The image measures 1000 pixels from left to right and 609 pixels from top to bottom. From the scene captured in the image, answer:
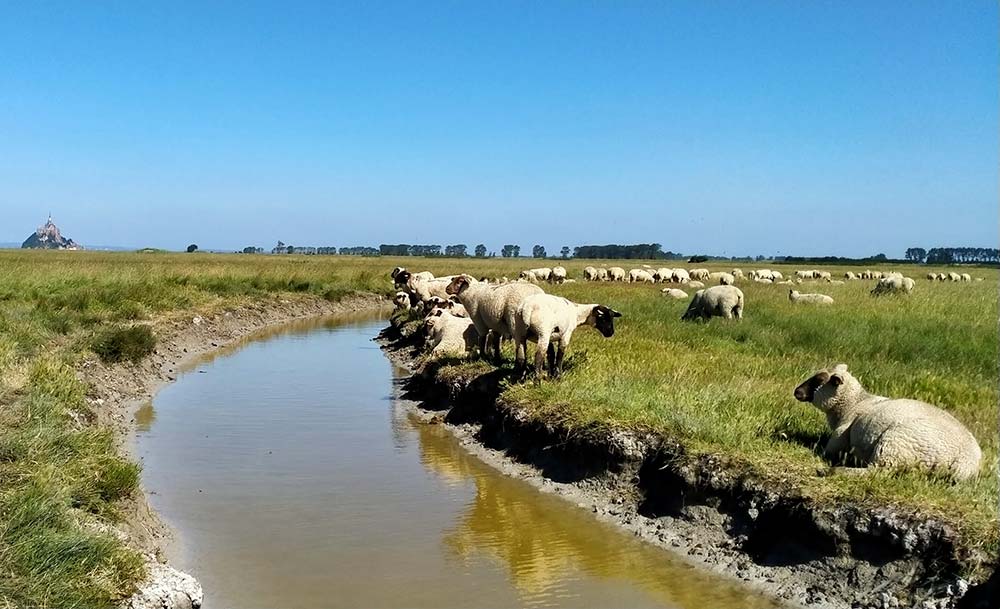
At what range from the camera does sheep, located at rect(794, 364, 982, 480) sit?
758 cm

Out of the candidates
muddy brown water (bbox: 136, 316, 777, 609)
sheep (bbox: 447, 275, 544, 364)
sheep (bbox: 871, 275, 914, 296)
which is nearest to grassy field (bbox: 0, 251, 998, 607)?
muddy brown water (bbox: 136, 316, 777, 609)

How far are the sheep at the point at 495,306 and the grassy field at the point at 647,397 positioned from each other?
4.61 ft

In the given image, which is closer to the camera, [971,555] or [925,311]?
[971,555]

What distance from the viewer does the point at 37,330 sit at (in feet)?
54.7

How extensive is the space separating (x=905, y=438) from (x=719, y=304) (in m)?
14.5

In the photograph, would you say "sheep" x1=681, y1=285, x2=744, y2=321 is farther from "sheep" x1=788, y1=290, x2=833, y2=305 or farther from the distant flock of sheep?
"sheep" x1=788, y1=290, x2=833, y2=305

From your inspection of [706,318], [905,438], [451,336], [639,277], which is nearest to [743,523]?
[905,438]

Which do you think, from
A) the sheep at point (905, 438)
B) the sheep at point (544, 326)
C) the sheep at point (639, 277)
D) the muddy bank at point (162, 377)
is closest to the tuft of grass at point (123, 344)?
the muddy bank at point (162, 377)

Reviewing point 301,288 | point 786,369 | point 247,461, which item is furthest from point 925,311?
point 301,288

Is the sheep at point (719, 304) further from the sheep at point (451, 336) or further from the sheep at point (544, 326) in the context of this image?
the sheep at point (544, 326)

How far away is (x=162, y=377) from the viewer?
17953 mm

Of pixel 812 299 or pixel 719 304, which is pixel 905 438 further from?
pixel 812 299

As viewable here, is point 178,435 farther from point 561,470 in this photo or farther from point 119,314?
point 119,314

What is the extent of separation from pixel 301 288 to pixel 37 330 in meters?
22.7
